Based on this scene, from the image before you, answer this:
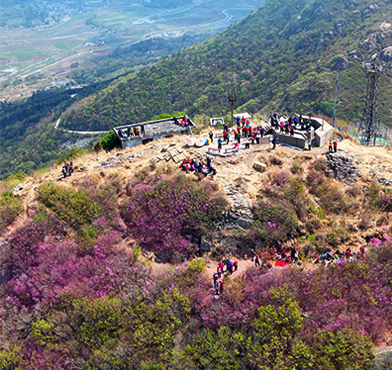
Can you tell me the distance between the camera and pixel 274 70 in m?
116

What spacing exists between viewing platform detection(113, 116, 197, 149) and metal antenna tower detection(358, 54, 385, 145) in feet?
72.9

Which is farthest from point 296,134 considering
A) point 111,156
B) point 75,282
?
point 75,282

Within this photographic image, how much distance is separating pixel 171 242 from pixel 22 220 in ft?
42.5

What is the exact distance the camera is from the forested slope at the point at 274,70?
3489 inches

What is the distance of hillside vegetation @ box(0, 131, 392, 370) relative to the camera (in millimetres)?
20938

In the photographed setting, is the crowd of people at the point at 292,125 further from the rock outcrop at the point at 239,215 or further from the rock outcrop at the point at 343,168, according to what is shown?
the rock outcrop at the point at 239,215

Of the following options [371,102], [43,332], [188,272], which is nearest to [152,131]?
[188,272]

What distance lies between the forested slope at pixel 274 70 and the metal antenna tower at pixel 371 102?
95.1ft

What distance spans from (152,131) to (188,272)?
21.4 meters

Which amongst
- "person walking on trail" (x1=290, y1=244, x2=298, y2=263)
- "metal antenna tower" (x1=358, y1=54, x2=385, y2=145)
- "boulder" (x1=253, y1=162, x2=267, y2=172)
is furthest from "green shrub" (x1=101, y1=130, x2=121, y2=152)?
"metal antenna tower" (x1=358, y1=54, x2=385, y2=145)

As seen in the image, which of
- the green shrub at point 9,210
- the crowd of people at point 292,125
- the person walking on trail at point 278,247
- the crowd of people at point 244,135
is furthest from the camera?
the crowd of people at point 292,125

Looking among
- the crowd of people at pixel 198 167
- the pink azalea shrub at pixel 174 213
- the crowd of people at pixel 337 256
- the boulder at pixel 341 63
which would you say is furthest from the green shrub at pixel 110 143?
the boulder at pixel 341 63

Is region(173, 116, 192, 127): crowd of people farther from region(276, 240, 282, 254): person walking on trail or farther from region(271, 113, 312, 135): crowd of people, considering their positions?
region(276, 240, 282, 254): person walking on trail

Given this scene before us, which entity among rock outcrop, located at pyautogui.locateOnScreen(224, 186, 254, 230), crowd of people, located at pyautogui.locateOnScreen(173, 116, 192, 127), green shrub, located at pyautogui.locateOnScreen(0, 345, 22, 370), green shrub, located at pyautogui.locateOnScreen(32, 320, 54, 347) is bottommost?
green shrub, located at pyautogui.locateOnScreen(0, 345, 22, 370)
